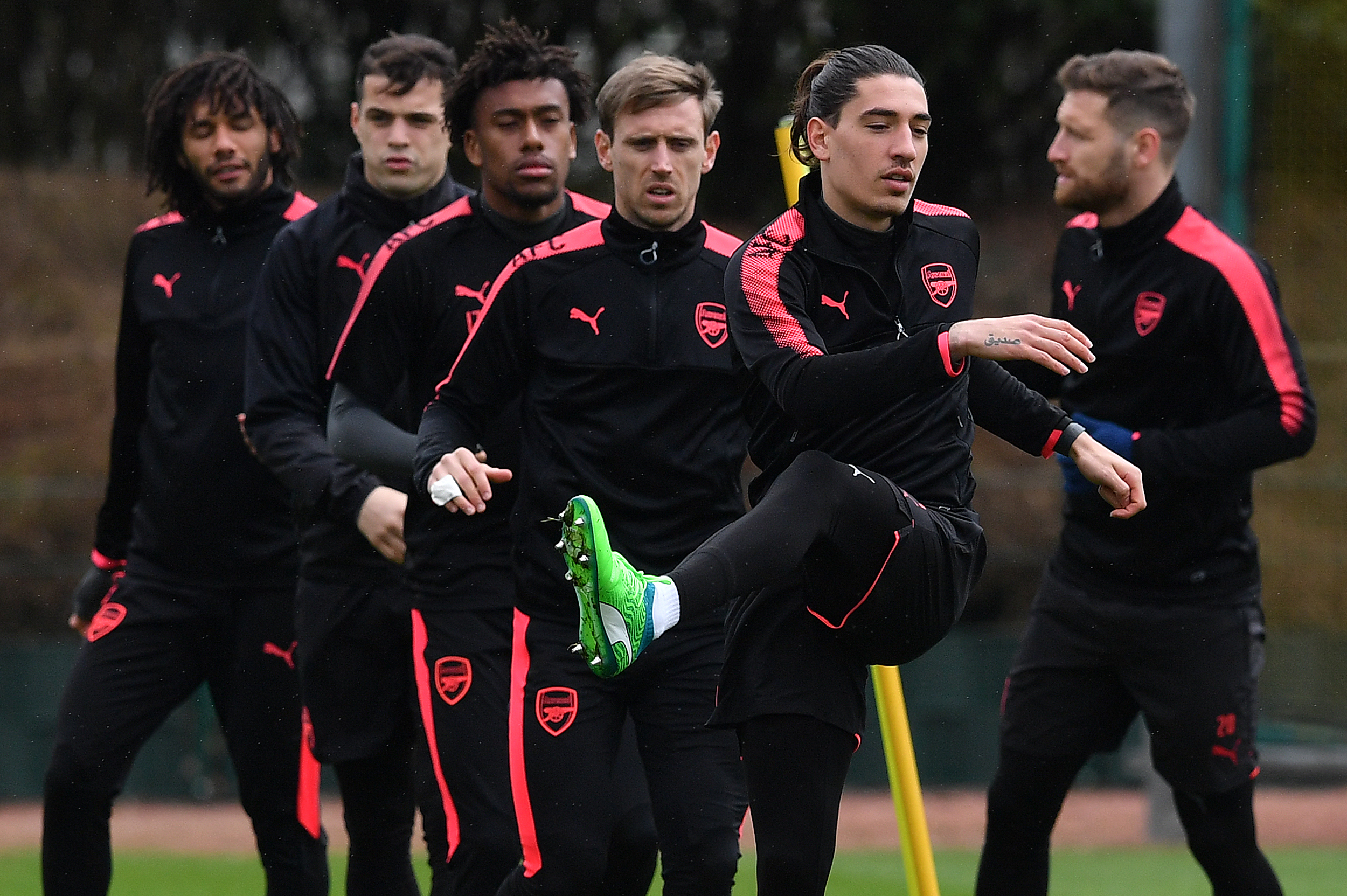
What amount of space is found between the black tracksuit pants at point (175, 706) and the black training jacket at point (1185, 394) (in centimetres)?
228

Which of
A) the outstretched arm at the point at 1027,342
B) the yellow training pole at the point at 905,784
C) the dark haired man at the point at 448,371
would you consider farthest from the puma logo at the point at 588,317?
the yellow training pole at the point at 905,784

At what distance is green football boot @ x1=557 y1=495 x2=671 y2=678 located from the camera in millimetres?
3621

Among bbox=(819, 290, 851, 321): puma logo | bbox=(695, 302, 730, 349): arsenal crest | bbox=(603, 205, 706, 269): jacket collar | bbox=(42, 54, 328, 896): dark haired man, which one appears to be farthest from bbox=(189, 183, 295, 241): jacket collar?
bbox=(819, 290, 851, 321): puma logo

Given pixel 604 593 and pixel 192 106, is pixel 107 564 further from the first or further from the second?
pixel 604 593

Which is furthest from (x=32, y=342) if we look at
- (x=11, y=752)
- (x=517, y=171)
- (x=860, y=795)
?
(x=517, y=171)

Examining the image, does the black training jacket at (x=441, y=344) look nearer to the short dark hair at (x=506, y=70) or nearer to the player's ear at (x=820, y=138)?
the short dark hair at (x=506, y=70)

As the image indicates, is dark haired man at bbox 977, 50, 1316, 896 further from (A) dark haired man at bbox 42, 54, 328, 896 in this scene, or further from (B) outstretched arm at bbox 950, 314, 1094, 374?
(A) dark haired man at bbox 42, 54, 328, 896

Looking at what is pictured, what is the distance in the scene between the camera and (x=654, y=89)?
4426 mm

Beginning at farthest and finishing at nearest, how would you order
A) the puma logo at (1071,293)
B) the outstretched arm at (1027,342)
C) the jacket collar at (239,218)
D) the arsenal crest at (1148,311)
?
the jacket collar at (239,218) → the puma logo at (1071,293) → the arsenal crest at (1148,311) → the outstretched arm at (1027,342)

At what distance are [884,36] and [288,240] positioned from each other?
9.21 m

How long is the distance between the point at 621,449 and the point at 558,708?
0.63m

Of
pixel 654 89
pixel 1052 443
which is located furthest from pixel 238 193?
pixel 1052 443

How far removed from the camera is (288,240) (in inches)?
206

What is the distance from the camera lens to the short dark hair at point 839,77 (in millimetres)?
4000
